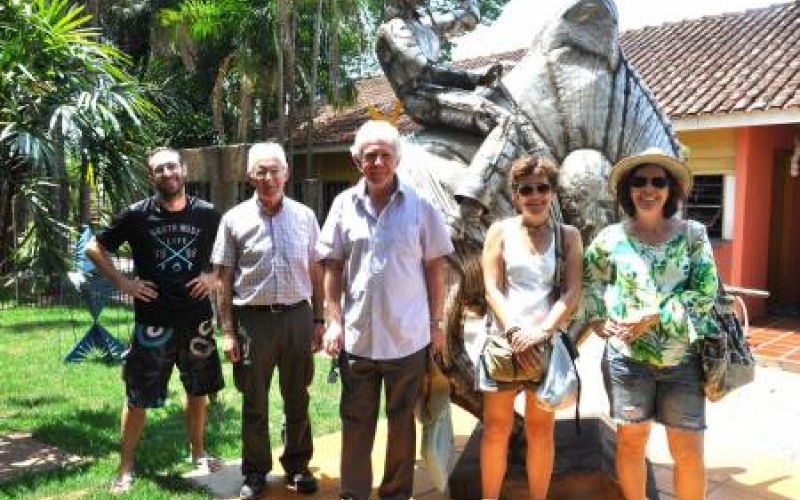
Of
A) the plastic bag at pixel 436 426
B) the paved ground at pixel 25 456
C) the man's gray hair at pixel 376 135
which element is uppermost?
the man's gray hair at pixel 376 135

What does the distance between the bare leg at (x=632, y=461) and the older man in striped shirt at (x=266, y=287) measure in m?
1.53

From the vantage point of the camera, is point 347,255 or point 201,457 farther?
point 201,457

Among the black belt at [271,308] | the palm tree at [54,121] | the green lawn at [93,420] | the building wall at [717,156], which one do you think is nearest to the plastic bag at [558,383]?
the black belt at [271,308]

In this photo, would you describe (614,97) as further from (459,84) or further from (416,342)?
(416,342)

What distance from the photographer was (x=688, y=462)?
296 cm

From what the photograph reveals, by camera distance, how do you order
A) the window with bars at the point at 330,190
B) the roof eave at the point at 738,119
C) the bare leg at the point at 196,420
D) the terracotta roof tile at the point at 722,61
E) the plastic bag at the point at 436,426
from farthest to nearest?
1. the window with bars at the point at 330,190
2. the terracotta roof tile at the point at 722,61
3. the roof eave at the point at 738,119
4. the bare leg at the point at 196,420
5. the plastic bag at the point at 436,426

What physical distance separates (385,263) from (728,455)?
2970mm

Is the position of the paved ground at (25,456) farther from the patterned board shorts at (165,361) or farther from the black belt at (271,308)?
the black belt at (271,308)

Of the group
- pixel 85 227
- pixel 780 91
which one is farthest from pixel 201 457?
pixel 780 91

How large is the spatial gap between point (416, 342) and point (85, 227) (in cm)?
498

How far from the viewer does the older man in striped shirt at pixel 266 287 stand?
11.8ft

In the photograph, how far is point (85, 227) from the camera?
7055 mm

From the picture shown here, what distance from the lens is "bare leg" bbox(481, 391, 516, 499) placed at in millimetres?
3193

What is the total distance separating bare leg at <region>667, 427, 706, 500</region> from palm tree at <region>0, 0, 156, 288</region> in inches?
131
